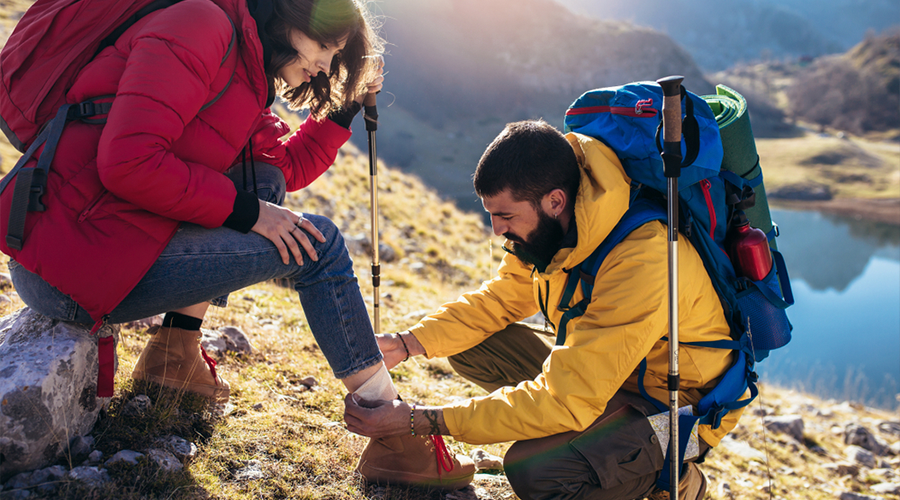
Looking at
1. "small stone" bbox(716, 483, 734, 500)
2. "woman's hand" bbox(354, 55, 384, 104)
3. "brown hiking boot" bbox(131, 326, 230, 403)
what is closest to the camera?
"brown hiking boot" bbox(131, 326, 230, 403)

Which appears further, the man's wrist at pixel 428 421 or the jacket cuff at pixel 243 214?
the man's wrist at pixel 428 421

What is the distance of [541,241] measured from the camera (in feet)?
9.21

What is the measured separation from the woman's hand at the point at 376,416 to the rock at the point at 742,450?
4272 millimetres

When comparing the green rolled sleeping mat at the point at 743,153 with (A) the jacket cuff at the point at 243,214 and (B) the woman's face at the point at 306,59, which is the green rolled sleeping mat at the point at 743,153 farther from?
(A) the jacket cuff at the point at 243,214

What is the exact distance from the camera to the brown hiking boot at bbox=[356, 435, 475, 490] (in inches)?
108

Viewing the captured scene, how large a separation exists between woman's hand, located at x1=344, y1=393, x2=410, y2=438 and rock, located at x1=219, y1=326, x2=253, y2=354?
161 cm

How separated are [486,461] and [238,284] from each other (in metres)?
1.89

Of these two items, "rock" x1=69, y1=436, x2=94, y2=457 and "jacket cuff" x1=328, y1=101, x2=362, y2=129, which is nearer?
"rock" x1=69, y1=436, x2=94, y2=457

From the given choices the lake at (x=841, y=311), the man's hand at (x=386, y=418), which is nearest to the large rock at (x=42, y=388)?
the man's hand at (x=386, y=418)

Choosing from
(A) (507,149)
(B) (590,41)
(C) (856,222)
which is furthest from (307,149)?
(B) (590,41)

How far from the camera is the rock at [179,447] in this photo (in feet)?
8.44

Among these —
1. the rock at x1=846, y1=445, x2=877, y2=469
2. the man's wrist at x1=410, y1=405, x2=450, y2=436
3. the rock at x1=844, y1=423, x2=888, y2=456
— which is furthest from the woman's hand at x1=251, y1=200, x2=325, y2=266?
the rock at x1=844, y1=423, x2=888, y2=456

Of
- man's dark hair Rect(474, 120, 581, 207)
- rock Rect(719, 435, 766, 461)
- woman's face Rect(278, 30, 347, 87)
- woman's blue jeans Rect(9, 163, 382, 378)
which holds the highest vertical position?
woman's face Rect(278, 30, 347, 87)

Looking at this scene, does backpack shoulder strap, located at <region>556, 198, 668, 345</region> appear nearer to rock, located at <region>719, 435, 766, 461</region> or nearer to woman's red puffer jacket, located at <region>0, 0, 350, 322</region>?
woman's red puffer jacket, located at <region>0, 0, 350, 322</region>
